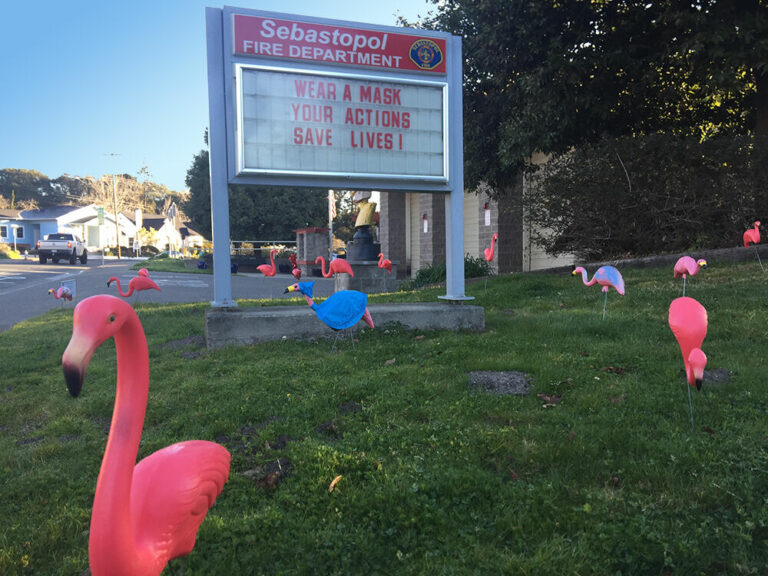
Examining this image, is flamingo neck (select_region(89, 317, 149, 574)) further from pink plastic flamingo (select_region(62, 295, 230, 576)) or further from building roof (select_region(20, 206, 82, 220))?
building roof (select_region(20, 206, 82, 220))

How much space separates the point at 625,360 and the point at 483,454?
95.0 inches

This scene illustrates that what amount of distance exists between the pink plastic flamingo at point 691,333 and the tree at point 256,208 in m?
29.8

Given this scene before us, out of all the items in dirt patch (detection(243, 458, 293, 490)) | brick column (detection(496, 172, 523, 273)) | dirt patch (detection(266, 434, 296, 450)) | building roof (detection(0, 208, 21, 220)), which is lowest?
dirt patch (detection(243, 458, 293, 490))

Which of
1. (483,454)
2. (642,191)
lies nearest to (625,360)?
(483,454)

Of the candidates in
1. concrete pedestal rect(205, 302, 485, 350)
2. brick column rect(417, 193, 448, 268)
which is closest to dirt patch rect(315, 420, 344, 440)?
concrete pedestal rect(205, 302, 485, 350)

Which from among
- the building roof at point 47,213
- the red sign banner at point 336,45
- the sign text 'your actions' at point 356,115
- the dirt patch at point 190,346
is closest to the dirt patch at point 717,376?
the sign text 'your actions' at point 356,115

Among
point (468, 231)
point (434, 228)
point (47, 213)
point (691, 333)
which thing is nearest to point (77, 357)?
point (691, 333)

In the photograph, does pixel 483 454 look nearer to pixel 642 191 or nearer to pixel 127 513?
pixel 127 513

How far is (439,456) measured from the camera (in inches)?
125

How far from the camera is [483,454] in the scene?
10.5 ft

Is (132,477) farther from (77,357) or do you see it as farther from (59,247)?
(59,247)

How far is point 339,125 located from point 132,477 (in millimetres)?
5832

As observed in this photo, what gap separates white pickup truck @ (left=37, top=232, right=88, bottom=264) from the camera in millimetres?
32688

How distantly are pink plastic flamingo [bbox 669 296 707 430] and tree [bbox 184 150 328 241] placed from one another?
29804mm
